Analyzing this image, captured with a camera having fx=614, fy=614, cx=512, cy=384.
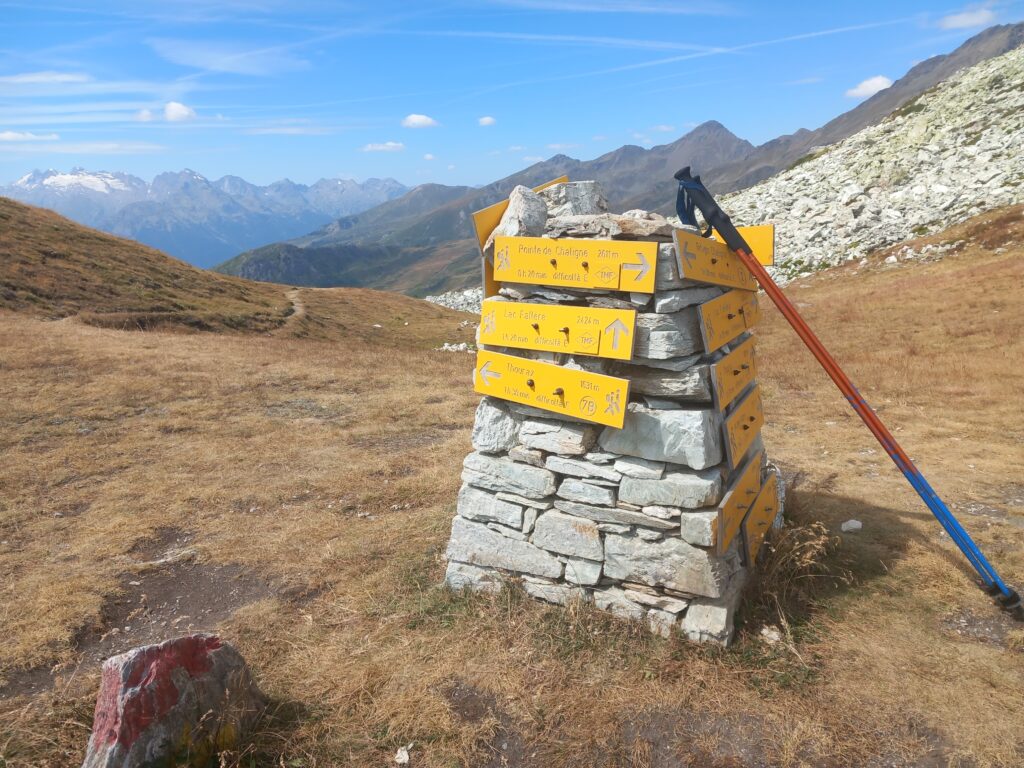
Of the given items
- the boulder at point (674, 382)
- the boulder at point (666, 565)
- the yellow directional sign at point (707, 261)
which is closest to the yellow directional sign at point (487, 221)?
the yellow directional sign at point (707, 261)

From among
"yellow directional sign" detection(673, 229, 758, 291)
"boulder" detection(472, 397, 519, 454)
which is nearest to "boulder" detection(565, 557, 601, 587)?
"boulder" detection(472, 397, 519, 454)

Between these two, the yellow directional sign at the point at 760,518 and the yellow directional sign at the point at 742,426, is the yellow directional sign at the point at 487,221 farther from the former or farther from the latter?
the yellow directional sign at the point at 760,518

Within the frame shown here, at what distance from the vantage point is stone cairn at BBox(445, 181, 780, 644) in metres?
5.25

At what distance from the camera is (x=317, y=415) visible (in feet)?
45.4

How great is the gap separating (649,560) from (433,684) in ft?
6.90

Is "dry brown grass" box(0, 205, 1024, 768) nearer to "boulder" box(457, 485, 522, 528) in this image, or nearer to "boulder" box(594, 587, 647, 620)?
"boulder" box(594, 587, 647, 620)

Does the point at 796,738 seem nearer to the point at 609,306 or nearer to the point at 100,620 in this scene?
the point at 609,306

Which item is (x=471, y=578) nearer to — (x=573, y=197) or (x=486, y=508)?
(x=486, y=508)

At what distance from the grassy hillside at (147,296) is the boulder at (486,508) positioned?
1087 inches

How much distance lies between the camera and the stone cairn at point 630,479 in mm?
5250

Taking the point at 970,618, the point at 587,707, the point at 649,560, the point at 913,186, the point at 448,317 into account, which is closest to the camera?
the point at 587,707

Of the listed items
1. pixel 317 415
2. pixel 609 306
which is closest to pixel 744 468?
pixel 609 306

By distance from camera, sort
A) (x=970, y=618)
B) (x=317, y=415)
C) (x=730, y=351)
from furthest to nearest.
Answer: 1. (x=317, y=415)
2. (x=730, y=351)
3. (x=970, y=618)

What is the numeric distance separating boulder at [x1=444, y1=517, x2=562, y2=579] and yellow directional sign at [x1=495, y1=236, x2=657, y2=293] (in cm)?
250
